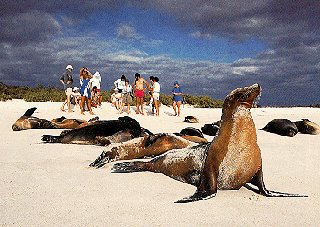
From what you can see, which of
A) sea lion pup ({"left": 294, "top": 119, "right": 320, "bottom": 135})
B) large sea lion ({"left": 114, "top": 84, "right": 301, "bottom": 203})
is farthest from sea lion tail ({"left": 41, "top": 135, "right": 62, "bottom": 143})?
sea lion pup ({"left": 294, "top": 119, "right": 320, "bottom": 135})

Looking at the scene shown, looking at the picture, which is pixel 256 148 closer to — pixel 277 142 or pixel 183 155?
pixel 183 155

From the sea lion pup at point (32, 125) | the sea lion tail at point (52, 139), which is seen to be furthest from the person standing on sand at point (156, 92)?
the sea lion tail at point (52, 139)

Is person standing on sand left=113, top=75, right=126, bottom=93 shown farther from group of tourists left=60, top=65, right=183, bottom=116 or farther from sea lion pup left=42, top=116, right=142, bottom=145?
sea lion pup left=42, top=116, right=142, bottom=145

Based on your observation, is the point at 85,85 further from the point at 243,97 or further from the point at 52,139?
the point at 243,97

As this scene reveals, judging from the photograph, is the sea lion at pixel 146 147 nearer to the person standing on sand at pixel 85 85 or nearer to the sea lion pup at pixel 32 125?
the sea lion pup at pixel 32 125

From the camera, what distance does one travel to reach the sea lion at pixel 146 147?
240 inches

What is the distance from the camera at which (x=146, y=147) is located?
6230 millimetres

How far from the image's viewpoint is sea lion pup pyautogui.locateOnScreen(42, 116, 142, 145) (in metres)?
7.82

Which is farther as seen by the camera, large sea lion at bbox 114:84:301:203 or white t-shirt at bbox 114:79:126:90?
white t-shirt at bbox 114:79:126:90

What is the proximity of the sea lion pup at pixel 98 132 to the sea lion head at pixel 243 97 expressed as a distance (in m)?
3.78

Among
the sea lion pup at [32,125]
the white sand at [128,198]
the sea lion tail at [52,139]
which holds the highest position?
the sea lion pup at [32,125]

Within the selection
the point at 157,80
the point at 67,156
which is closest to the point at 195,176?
the point at 67,156

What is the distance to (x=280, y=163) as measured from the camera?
6176 mm

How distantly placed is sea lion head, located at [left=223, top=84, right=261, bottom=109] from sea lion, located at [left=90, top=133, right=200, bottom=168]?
2.00 meters
